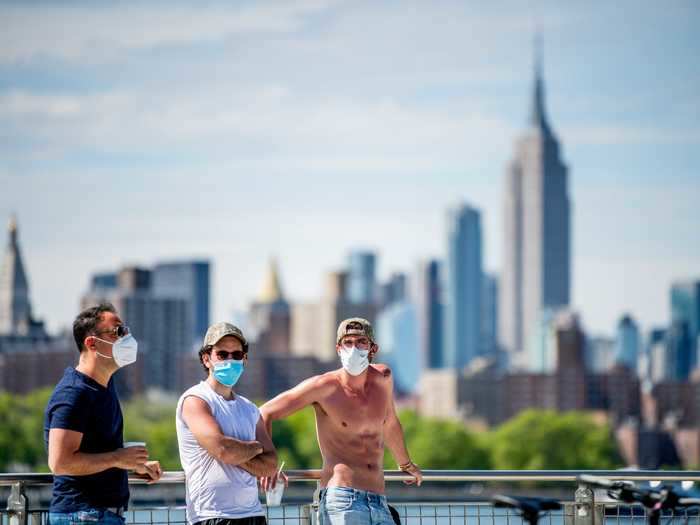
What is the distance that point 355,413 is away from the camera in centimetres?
1205

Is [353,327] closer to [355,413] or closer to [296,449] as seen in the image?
[355,413]

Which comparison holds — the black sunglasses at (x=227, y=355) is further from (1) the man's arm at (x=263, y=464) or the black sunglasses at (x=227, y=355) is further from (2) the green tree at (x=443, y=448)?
(2) the green tree at (x=443, y=448)

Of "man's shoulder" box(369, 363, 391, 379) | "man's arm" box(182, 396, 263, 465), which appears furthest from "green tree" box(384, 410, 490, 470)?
"man's arm" box(182, 396, 263, 465)

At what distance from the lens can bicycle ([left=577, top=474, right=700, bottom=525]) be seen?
36.2 feet

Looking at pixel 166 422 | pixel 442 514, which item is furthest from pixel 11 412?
pixel 442 514

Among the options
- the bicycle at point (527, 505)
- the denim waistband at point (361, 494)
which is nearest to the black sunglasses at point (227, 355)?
the denim waistband at point (361, 494)

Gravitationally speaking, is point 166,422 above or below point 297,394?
above

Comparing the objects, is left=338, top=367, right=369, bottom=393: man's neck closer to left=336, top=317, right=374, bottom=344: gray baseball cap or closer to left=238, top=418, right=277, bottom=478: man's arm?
left=336, top=317, right=374, bottom=344: gray baseball cap

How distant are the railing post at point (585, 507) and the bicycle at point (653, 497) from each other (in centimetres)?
162

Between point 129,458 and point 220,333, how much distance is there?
1.08 metres

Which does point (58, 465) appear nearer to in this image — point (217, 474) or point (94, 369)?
point (94, 369)

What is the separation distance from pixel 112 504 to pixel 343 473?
1793mm

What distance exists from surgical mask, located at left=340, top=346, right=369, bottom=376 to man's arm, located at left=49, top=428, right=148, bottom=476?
1.93 meters

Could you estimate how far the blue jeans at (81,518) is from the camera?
10.7 metres
